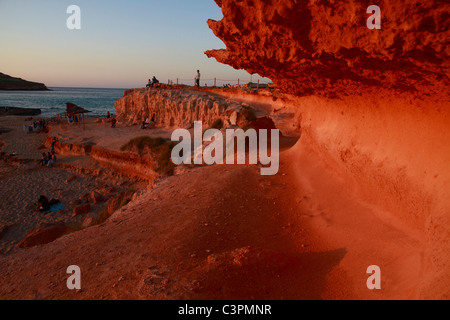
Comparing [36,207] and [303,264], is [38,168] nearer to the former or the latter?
[36,207]

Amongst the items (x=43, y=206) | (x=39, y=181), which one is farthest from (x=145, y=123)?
(x=43, y=206)

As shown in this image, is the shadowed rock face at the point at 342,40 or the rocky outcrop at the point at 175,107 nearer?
the shadowed rock face at the point at 342,40

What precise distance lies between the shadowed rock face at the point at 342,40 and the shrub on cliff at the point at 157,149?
10050 mm

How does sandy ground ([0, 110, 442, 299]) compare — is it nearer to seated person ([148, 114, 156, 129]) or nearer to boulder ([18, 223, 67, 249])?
boulder ([18, 223, 67, 249])

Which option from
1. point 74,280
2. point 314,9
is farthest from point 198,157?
point 314,9

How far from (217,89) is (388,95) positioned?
2166cm

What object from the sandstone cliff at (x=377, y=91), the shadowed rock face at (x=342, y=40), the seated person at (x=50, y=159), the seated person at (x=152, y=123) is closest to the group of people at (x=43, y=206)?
the seated person at (x=50, y=159)

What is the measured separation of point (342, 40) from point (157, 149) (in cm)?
1383

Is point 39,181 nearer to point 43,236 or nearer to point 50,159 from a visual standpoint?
point 50,159

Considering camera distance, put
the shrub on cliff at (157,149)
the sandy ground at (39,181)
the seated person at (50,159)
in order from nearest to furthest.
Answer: the sandy ground at (39,181) < the shrub on cliff at (157,149) < the seated person at (50,159)

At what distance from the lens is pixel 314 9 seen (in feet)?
9.84

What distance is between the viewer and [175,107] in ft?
69.2

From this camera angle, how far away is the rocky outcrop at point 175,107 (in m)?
18.6

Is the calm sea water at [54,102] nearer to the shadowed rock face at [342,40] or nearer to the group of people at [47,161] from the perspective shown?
the group of people at [47,161]
